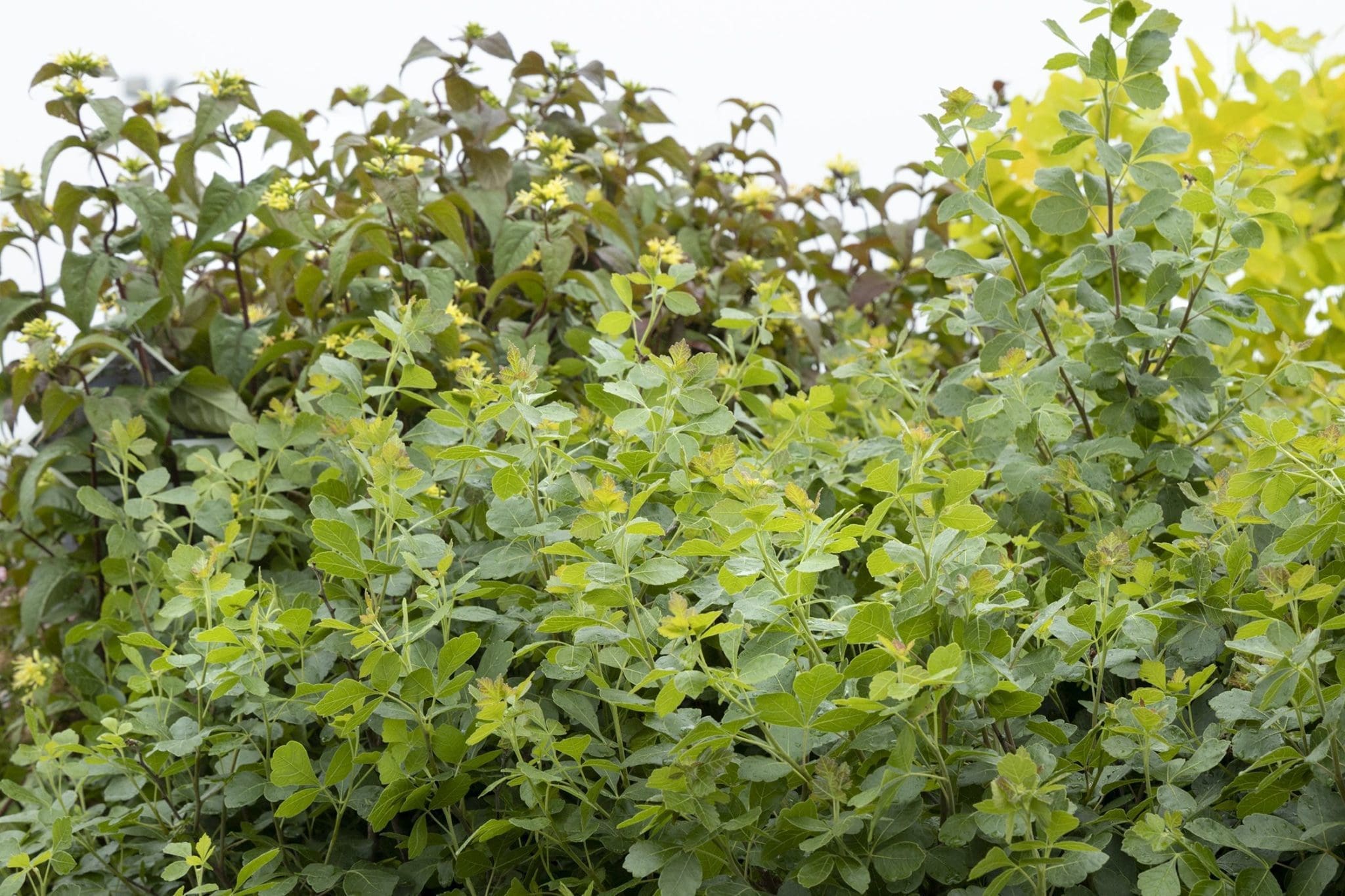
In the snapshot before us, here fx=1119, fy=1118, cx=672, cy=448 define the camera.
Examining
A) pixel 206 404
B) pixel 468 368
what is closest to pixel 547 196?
pixel 468 368

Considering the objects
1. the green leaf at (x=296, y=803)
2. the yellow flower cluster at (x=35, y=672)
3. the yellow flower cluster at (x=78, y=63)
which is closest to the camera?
the green leaf at (x=296, y=803)

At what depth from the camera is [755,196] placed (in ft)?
6.46

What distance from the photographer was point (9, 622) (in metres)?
1.68

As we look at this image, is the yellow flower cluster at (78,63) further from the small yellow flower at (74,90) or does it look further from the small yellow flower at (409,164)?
the small yellow flower at (409,164)

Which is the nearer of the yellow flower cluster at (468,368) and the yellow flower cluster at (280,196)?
the yellow flower cluster at (468,368)

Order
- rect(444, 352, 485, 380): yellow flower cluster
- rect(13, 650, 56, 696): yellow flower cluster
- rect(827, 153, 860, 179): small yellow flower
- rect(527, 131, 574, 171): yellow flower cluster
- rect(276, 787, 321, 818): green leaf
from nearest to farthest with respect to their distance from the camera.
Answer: rect(276, 787, 321, 818): green leaf
rect(444, 352, 485, 380): yellow flower cluster
rect(13, 650, 56, 696): yellow flower cluster
rect(527, 131, 574, 171): yellow flower cluster
rect(827, 153, 860, 179): small yellow flower

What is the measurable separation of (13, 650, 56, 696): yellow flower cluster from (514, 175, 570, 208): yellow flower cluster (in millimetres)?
841

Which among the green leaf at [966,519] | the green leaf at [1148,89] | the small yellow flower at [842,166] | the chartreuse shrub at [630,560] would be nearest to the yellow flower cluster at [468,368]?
the chartreuse shrub at [630,560]

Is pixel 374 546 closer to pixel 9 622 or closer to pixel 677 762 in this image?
pixel 677 762

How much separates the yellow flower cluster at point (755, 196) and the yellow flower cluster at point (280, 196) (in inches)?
29.4

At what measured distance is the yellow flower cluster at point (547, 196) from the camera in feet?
4.72

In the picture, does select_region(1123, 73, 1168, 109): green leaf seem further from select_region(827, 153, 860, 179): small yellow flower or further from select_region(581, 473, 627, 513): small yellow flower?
select_region(827, 153, 860, 179): small yellow flower

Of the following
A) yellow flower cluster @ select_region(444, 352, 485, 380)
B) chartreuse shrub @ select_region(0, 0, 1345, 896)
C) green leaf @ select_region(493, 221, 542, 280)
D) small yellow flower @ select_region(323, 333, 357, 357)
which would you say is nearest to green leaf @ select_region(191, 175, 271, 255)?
chartreuse shrub @ select_region(0, 0, 1345, 896)

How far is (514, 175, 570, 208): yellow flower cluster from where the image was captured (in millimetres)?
1438
